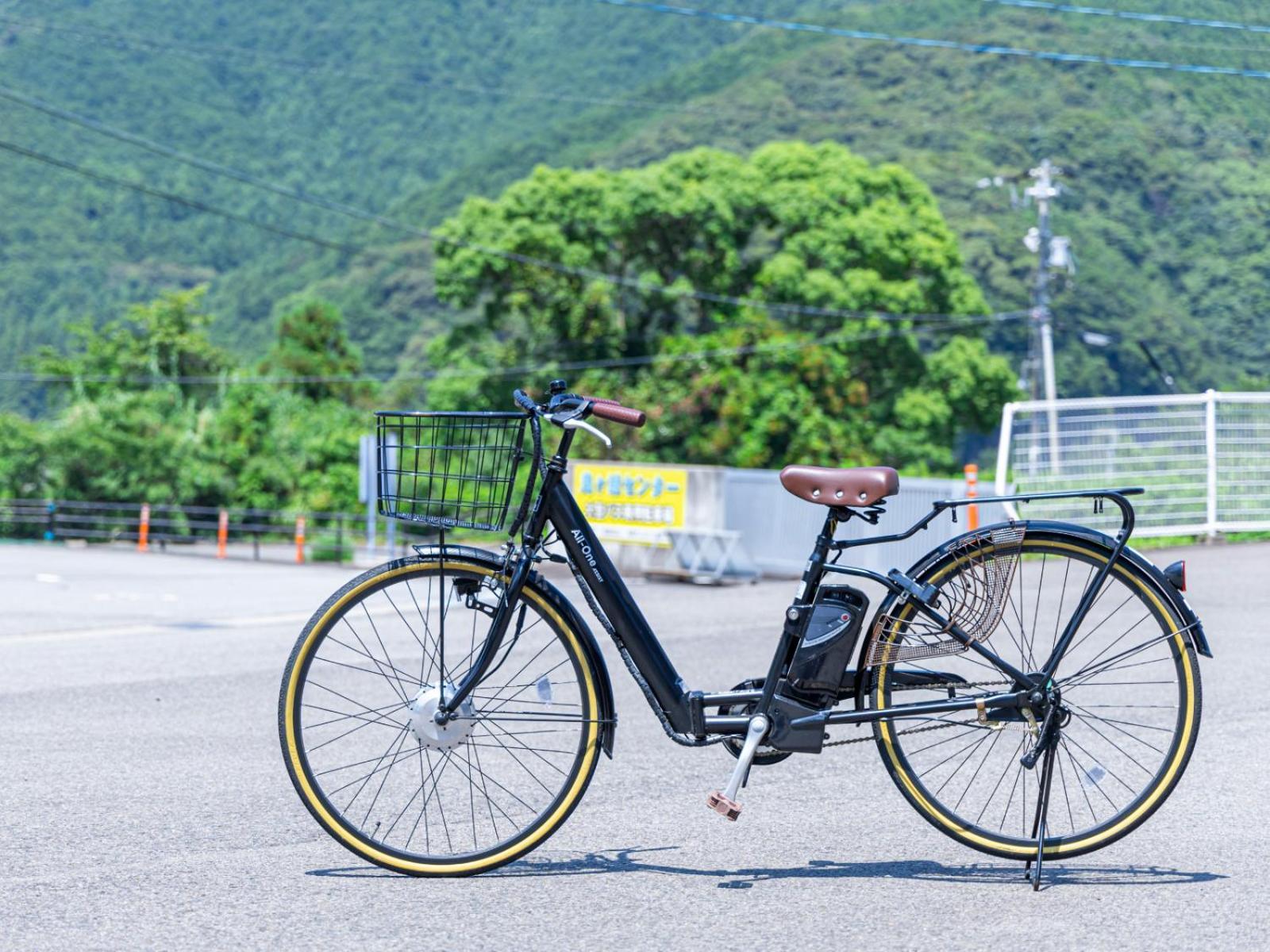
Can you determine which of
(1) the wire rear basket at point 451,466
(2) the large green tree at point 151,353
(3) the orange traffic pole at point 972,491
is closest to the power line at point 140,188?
(2) the large green tree at point 151,353

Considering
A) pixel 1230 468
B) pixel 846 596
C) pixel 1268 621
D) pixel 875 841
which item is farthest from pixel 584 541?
pixel 1230 468

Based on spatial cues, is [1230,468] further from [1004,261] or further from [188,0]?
[188,0]

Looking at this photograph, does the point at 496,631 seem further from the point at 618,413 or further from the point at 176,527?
the point at 176,527

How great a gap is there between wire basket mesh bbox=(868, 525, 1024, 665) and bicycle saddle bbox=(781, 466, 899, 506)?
335mm

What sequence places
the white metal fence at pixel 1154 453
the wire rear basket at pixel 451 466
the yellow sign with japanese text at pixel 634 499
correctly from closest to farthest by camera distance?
the wire rear basket at pixel 451 466
the white metal fence at pixel 1154 453
the yellow sign with japanese text at pixel 634 499

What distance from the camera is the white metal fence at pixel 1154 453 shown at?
1580cm

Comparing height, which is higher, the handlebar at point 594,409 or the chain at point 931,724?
the handlebar at point 594,409

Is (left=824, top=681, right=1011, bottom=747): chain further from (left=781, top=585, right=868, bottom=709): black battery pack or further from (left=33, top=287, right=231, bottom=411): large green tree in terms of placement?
(left=33, top=287, right=231, bottom=411): large green tree

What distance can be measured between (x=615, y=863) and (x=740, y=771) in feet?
1.99

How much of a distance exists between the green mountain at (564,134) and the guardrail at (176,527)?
432 inches

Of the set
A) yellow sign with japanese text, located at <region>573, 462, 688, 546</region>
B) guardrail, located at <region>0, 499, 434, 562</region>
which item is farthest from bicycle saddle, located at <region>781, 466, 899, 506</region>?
guardrail, located at <region>0, 499, 434, 562</region>

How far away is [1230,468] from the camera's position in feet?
52.6

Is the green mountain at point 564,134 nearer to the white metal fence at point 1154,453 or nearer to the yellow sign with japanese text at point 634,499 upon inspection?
the yellow sign with japanese text at point 634,499

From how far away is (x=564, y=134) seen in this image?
99.7 m
